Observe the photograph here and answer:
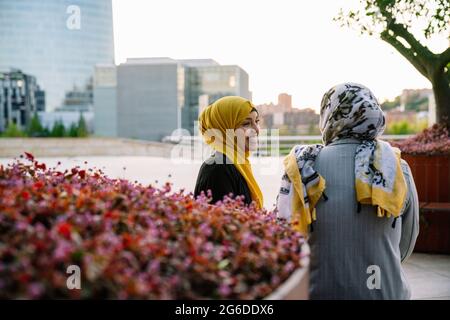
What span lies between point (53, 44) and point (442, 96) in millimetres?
62578

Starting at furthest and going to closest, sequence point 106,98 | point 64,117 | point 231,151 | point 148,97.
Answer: point 64,117 → point 106,98 → point 148,97 → point 231,151

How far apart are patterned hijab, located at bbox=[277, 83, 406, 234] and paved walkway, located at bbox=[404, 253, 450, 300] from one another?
7.66ft

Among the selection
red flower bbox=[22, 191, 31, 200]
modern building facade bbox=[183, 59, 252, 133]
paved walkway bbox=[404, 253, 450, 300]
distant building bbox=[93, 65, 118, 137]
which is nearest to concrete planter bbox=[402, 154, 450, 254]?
paved walkway bbox=[404, 253, 450, 300]

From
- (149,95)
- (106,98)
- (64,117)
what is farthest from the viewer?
(64,117)

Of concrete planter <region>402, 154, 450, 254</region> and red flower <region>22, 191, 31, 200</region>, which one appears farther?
concrete planter <region>402, 154, 450, 254</region>

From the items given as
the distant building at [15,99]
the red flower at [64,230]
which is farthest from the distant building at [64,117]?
the red flower at [64,230]

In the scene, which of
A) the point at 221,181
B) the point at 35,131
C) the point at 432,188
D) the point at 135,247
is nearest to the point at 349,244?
the point at 221,181

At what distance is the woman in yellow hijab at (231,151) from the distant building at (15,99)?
43195 millimetres

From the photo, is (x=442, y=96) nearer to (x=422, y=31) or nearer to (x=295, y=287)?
(x=422, y=31)

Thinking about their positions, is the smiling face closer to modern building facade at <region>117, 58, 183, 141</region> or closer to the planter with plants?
the planter with plants

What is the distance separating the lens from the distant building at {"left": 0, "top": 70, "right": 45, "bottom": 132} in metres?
47.4

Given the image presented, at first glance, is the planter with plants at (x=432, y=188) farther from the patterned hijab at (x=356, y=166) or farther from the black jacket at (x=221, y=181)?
the patterned hijab at (x=356, y=166)

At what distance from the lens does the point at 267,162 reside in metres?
17.9

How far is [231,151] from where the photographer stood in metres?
2.82
